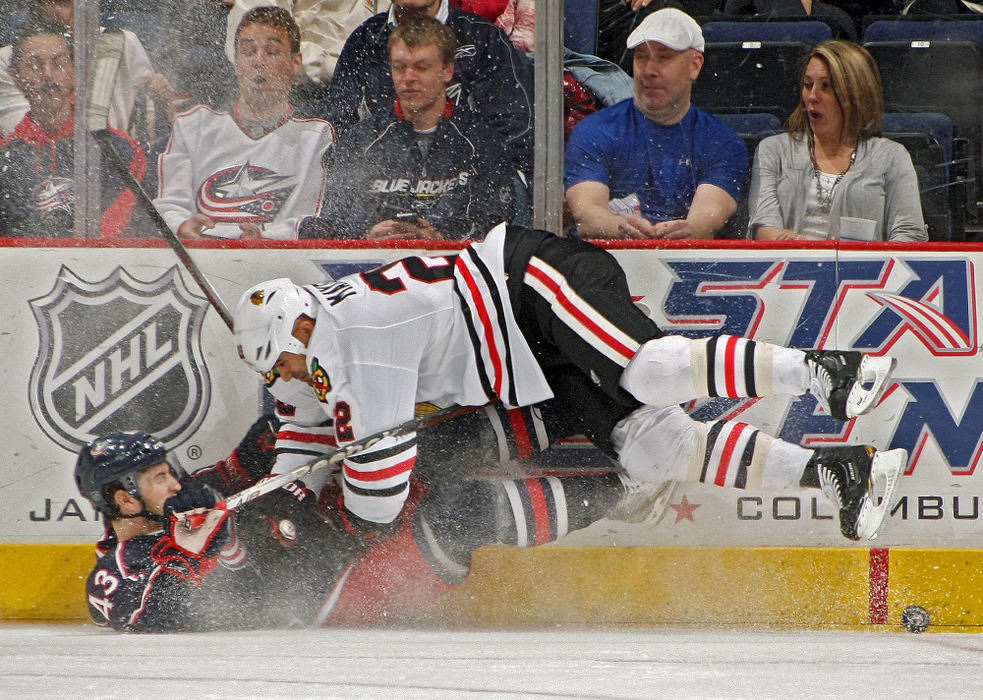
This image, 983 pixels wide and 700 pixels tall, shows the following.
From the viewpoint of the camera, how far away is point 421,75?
3.12m

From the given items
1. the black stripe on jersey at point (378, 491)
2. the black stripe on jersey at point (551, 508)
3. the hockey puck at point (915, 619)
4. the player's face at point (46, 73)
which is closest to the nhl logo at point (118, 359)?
the player's face at point (46, 73)

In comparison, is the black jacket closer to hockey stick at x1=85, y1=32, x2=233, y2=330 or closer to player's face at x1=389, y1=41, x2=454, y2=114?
player's face at x1=389, y1=41, x2=454, y2=114

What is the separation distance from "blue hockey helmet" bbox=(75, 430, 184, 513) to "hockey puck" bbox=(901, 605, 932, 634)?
78.1 inches

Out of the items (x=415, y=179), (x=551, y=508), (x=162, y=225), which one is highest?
(x=415, y=179)

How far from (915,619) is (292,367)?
175 cm

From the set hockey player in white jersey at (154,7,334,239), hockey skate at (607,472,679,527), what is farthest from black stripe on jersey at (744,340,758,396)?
hockey player in white jersey at (154,7,334,239)

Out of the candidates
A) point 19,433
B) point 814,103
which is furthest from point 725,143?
point 19,433

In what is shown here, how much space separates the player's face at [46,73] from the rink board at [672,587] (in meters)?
1.23

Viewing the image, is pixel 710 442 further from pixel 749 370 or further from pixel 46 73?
pixel 46 73

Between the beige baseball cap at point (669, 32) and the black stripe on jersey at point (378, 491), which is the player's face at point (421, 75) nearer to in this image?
the beige baseball cap at point (669, 32)

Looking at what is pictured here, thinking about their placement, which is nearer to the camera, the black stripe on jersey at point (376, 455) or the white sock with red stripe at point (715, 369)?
the white sock with red stripe at point (715, 369)

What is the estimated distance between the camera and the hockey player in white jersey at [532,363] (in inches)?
104

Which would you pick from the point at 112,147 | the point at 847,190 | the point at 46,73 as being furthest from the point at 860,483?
the point at 46,73

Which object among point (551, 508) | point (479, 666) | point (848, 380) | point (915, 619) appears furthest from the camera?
point (915, 619)
